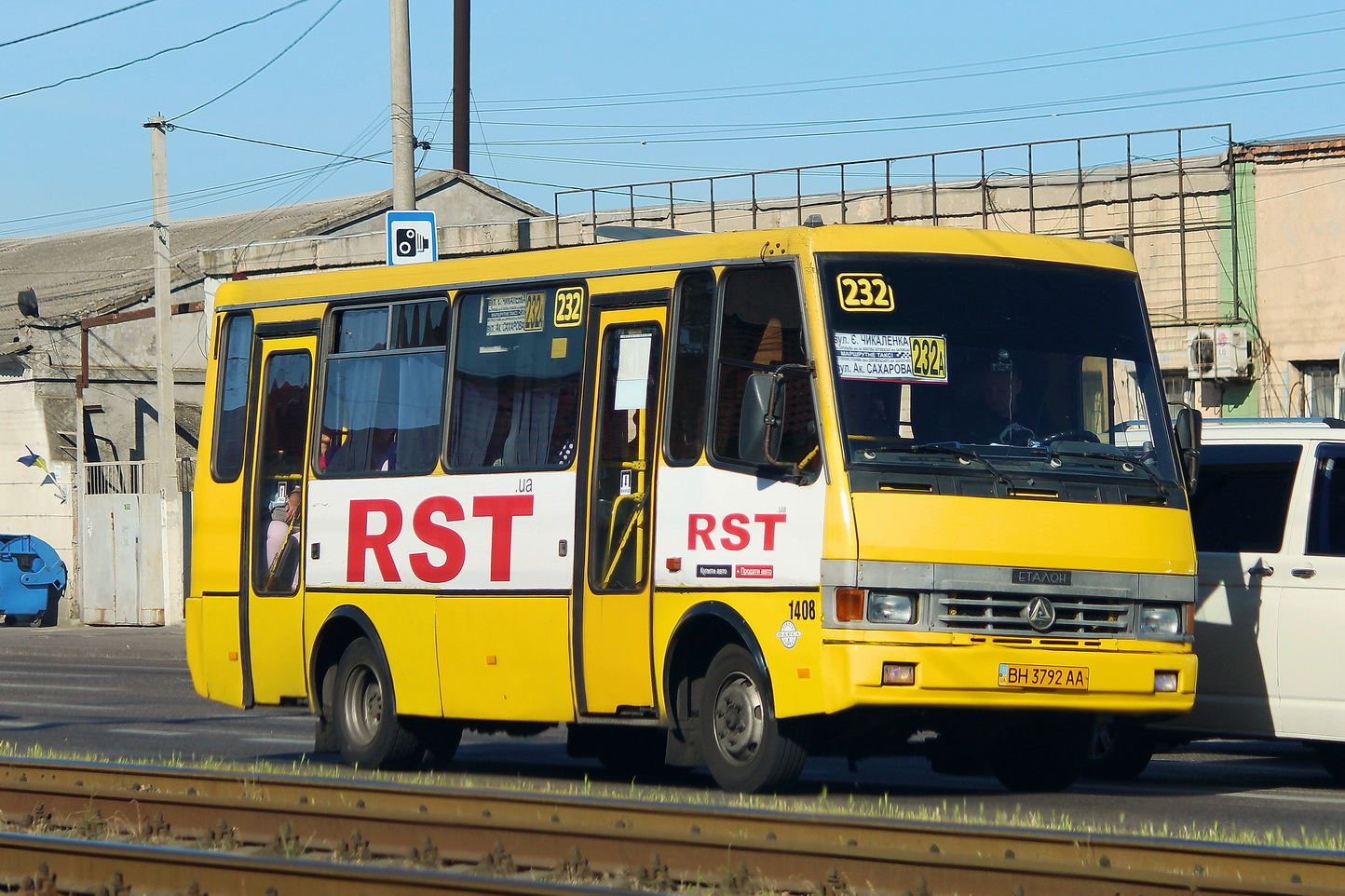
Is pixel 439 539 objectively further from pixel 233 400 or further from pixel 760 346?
pixel 760 346

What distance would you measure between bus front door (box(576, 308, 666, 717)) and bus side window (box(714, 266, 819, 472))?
50cm

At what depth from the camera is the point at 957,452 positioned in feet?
32.0

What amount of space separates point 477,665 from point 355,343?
2.56 meters

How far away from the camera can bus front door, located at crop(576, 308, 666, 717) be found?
34.7 feet

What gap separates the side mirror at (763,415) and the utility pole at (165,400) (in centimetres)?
2463

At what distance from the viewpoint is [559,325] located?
37.4 ft

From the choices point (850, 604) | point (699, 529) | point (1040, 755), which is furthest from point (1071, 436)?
point (1040, 755)

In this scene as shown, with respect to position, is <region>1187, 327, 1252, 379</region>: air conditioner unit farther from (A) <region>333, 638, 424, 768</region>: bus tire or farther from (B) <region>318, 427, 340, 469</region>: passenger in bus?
(A) <region>333, 638, 424, 768</region>: bus tire

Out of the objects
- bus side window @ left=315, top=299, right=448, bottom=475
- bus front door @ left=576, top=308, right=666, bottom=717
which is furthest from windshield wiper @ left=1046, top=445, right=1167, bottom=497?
bus side window @ left=315, top=299, right=448, bottom=475

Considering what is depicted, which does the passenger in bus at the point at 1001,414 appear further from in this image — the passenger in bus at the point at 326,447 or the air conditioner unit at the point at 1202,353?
the air conditioner unit at the point at 1202,353

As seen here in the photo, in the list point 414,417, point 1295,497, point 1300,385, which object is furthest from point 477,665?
point 1300,385

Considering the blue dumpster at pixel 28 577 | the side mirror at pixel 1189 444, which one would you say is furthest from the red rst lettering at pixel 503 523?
the blue dumpster at pixel 28 577

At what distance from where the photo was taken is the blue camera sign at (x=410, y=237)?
62.4ft

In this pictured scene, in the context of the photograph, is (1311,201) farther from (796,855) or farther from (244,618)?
(796,855)
